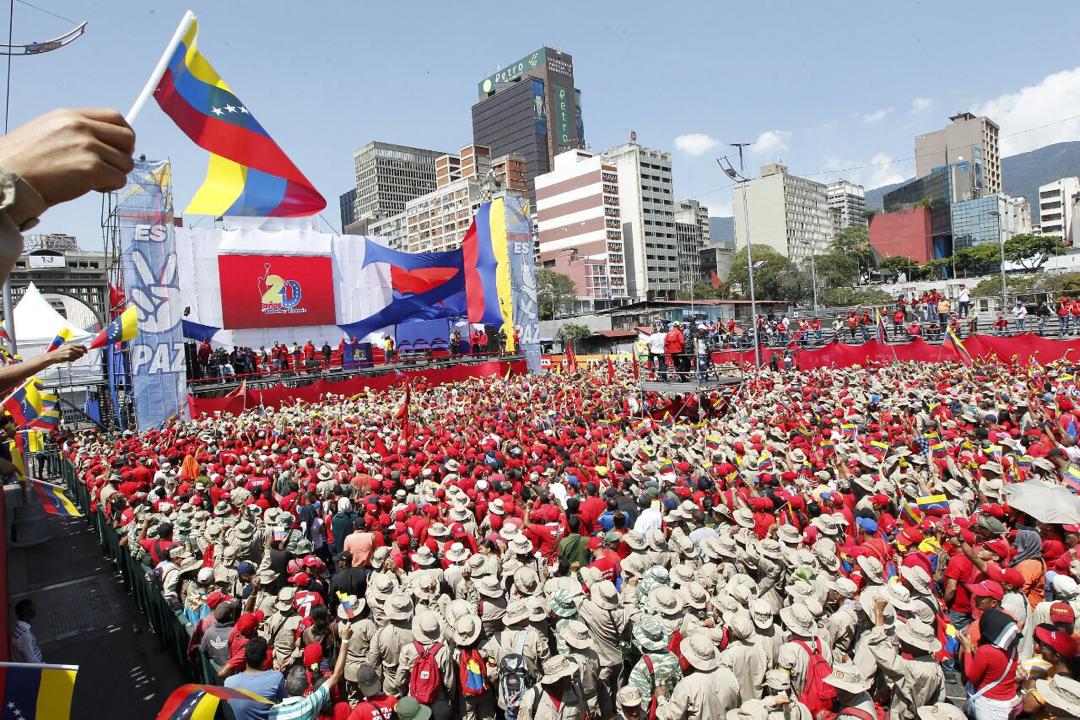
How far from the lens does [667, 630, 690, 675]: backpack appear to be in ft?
14.2

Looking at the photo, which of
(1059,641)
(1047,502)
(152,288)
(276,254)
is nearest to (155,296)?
(152,288)

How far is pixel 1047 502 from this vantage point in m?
5.95

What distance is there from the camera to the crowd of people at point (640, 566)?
420 cm

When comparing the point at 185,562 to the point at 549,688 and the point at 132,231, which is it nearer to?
the point at 549,688

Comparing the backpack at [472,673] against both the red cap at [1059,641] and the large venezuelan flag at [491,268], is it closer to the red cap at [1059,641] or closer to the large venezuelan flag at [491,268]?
the red cap at [1059,641]

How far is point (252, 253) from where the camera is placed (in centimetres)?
2953

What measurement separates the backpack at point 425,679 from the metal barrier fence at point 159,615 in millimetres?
1188

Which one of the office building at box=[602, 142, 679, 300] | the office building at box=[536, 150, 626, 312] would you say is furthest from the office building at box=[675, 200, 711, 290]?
the office building at box=[536, 150, 626, 312]

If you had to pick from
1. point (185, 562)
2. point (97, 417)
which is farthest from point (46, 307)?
point (185, 562)

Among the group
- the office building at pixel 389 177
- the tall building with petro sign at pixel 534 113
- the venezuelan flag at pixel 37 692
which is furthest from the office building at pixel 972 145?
the venezuelan flag at pixel 37 692

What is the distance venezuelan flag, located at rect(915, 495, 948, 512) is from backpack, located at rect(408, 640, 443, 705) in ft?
17.6

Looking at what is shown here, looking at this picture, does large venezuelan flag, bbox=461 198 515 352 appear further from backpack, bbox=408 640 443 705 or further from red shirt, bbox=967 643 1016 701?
red shirt, bbox=967 643 1016 701

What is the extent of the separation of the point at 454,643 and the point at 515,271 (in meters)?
24.4

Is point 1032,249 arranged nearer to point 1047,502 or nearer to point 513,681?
point 1047,502
